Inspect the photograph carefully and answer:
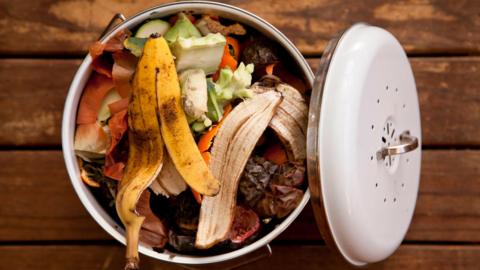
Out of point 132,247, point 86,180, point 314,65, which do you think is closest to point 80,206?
point 86,180

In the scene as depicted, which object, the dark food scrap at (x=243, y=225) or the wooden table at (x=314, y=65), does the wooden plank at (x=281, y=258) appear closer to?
the wooden table at (x=314, y=65)

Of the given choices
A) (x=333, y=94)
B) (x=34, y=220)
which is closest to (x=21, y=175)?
(x=34, y=220)

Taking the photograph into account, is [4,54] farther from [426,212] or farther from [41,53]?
[426,212]

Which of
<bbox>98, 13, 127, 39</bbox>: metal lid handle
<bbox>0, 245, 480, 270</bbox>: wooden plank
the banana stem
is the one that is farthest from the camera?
<bbox>0, 245, 480, 270</bbox>: wooden plank

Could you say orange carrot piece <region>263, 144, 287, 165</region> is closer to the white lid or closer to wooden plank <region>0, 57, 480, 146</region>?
the white lid

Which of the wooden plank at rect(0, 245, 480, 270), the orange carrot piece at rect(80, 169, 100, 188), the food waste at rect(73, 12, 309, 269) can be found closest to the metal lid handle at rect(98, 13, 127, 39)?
the food waste at rect(73, 12, 309, 269)

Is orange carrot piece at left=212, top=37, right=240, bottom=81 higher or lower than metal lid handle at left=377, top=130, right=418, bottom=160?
higher

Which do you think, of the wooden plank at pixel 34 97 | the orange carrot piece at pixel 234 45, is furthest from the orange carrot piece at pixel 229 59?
the wooden plank at pixel 34 97
